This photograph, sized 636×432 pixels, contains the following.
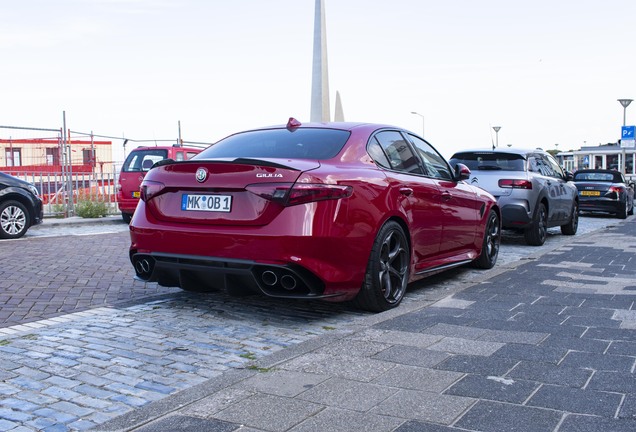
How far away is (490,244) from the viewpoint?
8.06 metres

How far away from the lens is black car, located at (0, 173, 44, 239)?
11.7m

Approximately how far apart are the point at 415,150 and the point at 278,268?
2343mm

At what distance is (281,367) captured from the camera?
12.6 feet

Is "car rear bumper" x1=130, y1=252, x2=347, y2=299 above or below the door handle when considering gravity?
below

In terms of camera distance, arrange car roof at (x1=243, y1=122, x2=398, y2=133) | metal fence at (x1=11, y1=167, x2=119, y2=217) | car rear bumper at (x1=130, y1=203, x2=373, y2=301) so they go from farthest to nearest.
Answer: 1. metal fence at (x1=11, y1=167, x2=119, y2=217)
2. car roof at (x1=243, y1=122, x2=398, y2=133)
3. car rear bumper at (x1=130, y1=203, x2=373, y2=301)

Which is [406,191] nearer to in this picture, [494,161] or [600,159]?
[494,161]

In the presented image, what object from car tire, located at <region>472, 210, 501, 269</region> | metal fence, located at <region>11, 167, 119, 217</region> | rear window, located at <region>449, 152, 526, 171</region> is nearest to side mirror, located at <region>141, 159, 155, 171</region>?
metal fence, located at <region>11, 167, 119, 217</region>

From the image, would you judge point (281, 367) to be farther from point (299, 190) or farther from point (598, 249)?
point (598, 249)

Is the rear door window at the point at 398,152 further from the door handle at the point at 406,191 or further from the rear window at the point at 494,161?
the rear window at the point at 494,161

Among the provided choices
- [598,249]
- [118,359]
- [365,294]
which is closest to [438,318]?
[365,294]

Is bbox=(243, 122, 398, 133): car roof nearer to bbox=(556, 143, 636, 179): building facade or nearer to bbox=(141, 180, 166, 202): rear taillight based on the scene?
bbox=(141, 180, 166, 202): rear taillight

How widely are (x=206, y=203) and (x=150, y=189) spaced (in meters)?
0.58

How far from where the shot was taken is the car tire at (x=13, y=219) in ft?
38.1

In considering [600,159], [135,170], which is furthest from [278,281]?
[600,159]
